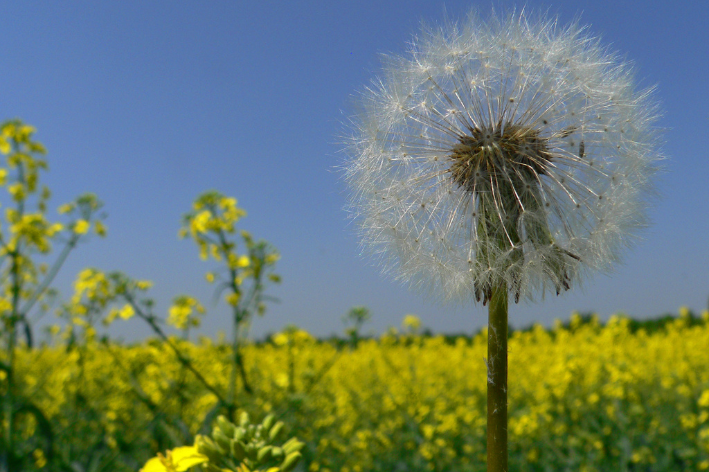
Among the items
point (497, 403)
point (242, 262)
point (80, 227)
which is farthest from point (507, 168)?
point (80, 227)

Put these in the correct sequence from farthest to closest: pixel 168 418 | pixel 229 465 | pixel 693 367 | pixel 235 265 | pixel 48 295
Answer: pixel 693 367
pixel 48 295
pixel 168 418
pixel 235 265
pixel 229 465

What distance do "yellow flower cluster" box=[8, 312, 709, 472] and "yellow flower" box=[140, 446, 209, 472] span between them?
2.50m

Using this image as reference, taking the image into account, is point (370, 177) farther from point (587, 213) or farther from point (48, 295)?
point (48, 295)

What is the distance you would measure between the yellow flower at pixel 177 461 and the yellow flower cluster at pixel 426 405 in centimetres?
Answer: 250

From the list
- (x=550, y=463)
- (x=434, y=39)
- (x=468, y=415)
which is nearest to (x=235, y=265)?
(x=434, y=39)

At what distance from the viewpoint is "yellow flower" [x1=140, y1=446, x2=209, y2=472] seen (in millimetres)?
1199

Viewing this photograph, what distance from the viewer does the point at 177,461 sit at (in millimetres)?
1226

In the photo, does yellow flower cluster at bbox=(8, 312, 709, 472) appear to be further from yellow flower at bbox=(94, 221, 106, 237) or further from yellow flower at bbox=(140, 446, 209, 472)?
yellow flower at bbox=(140, 446, 209, 472)

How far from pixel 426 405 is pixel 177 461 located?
4942mm

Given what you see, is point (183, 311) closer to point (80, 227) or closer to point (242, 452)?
point (80, 227)

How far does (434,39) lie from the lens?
2020mm

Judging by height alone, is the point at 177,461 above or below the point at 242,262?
below

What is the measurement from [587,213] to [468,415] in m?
4.18

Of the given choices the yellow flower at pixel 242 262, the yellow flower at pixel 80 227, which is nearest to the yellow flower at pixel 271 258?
the yellow flower at pixel 242 262
